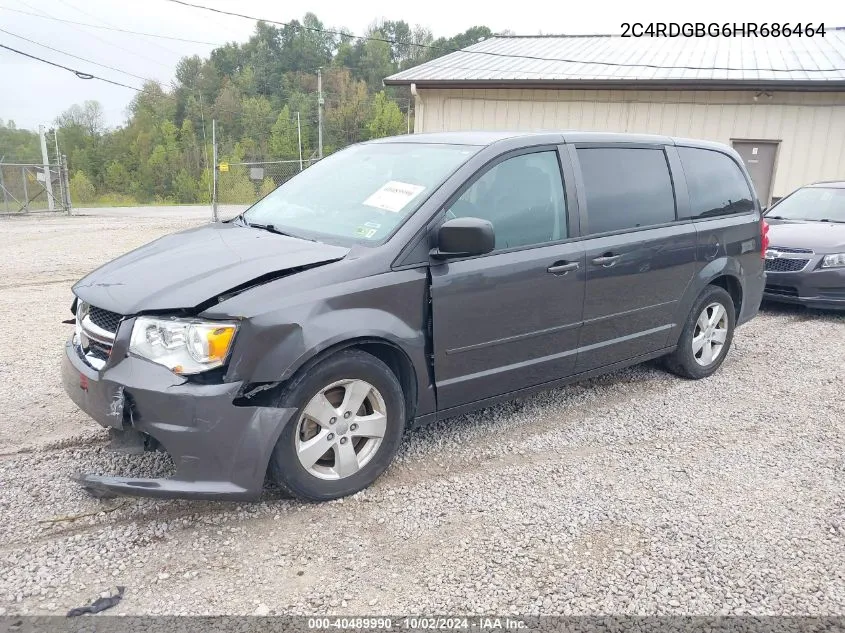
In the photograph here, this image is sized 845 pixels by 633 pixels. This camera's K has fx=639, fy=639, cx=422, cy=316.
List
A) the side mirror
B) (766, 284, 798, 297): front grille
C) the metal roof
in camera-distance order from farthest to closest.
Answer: the metal roof → (766, 284, 798, 297): front grille → the side mirror

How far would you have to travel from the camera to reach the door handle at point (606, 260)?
12.8 ft

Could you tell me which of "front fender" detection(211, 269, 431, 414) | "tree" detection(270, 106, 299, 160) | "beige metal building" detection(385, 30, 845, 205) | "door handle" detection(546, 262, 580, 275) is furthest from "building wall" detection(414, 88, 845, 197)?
"tree" detection(270, 106, 299, 160)

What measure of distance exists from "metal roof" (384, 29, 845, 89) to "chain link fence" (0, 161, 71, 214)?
12000 mm

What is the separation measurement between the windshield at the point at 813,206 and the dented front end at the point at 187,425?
7.84 metres

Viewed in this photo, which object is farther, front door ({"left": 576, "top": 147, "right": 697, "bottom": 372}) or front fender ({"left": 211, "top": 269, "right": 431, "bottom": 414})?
front door ({"left": 576, "top": 147, "right": 697, "bottom": 372})

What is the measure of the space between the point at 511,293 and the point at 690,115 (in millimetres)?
12752

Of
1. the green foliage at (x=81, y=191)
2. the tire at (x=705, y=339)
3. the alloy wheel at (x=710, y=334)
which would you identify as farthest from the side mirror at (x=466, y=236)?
the green foliage at (x=81, y=191)

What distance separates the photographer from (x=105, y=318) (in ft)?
9.43

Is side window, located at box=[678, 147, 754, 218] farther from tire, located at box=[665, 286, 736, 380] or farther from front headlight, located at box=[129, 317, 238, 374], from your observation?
front headlight, located at box=[129, 317, 238, 374]

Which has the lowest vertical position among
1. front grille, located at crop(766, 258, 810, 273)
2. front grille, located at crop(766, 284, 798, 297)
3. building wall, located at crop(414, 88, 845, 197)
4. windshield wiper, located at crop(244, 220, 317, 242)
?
front grille, located at crop(766, 284, 798, 297)

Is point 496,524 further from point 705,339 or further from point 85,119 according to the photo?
point 85,119

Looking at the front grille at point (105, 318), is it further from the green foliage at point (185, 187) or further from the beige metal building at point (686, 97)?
the green foliage at point (185, 187)

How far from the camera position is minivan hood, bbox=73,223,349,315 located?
2736mm

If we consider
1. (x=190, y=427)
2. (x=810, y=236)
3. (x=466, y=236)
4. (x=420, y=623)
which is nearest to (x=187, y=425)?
(x=190, y=427)
